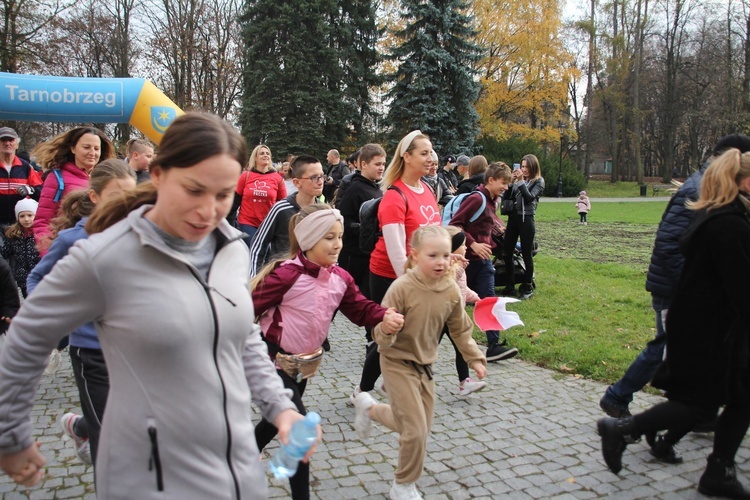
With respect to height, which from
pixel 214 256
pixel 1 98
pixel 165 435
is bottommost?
pixel 165 435

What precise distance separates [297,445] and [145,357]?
1.80ft

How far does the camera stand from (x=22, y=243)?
6.89m

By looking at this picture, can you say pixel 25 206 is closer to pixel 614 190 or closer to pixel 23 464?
pixel 23 464

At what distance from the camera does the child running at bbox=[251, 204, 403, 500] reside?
11.4 feet

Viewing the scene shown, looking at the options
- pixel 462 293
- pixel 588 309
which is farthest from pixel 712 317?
pixel 588 309

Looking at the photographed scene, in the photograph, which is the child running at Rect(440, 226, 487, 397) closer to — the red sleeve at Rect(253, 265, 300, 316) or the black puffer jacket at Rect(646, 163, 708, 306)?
the black puffer jacket at Rect(646, 163, 708, 306)

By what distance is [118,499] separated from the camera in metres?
1.86

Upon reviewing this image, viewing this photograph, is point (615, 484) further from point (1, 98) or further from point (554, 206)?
point (554, 206)

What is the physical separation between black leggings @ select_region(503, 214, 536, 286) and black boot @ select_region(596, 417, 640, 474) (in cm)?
574

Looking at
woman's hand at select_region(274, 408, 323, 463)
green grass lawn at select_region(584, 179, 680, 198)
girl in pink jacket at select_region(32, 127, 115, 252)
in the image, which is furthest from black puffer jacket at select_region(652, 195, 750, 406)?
green grass lawn at select_region(584, 179, 680, 198)

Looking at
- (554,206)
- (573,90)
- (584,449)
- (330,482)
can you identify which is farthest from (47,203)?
(573,90)

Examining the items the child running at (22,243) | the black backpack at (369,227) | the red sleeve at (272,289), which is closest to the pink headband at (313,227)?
the red sleeve at (272,289)

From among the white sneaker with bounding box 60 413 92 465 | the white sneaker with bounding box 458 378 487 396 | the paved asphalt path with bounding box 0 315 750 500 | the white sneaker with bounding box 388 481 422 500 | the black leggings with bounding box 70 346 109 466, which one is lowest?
the paved asphalt path with bounding box 0 315 750 500

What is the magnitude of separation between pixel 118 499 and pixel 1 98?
11.9m
